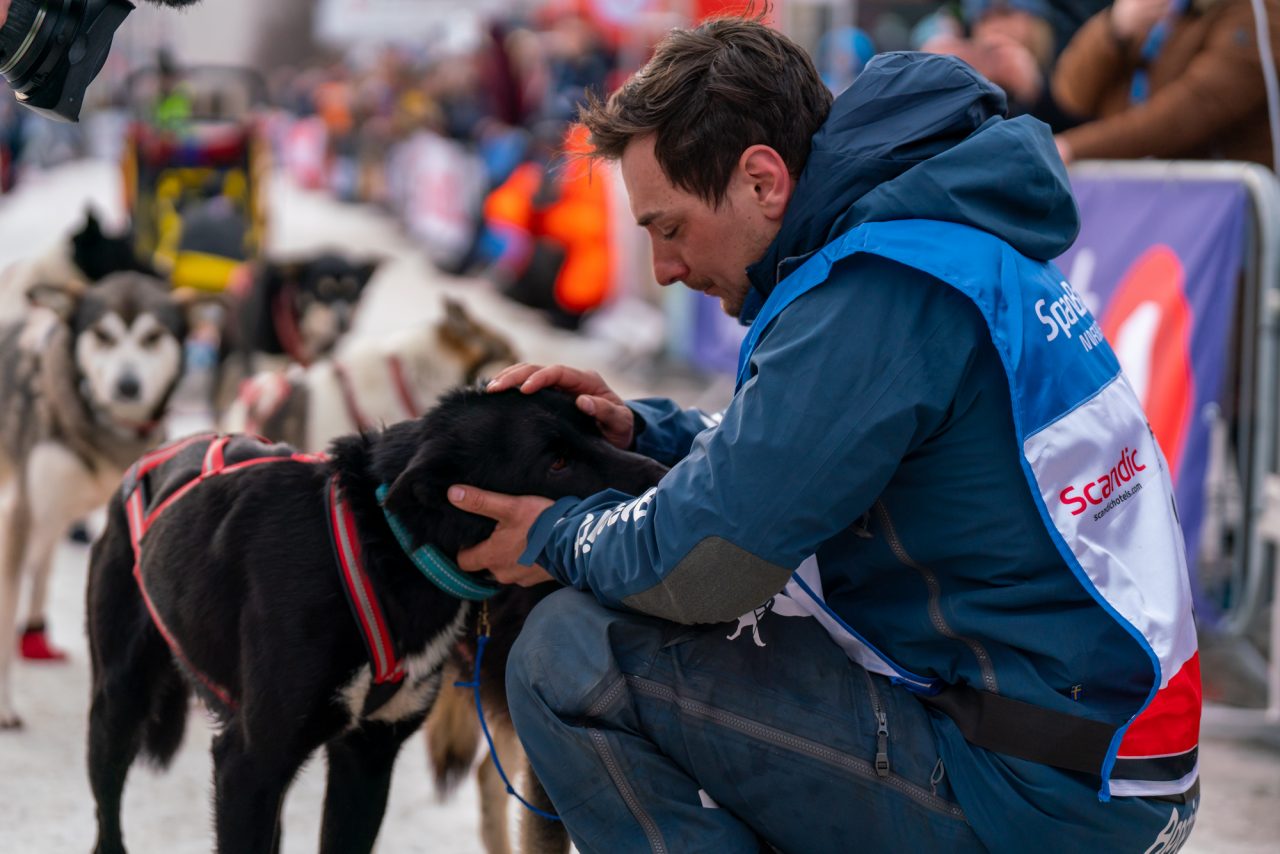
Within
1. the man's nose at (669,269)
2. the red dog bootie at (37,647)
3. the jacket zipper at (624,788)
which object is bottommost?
the red dog bootie at (37,647)

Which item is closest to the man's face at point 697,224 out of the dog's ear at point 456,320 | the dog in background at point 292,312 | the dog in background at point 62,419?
the dog in background at point 62,419

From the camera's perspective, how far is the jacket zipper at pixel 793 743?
176 centimetres

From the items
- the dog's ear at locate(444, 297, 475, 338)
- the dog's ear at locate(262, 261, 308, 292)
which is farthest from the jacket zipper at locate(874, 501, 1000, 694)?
the dog's ear at locate(262, 261, 308, 292)

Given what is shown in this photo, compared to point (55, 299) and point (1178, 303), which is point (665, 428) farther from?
point (55, 299)

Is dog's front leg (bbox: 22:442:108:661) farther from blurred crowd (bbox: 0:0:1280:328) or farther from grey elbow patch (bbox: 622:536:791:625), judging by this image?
grey elbow patch (bbox: 622:536:791:625)

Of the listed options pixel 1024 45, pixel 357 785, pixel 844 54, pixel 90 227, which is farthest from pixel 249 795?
pixel 844 54

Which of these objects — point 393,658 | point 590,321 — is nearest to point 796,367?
point 393,658

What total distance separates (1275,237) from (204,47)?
72.1ft

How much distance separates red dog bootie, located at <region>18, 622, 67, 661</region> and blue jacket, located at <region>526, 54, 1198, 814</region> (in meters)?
2.62

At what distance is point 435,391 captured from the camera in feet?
13.9

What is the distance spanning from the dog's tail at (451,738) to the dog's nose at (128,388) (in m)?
1.60

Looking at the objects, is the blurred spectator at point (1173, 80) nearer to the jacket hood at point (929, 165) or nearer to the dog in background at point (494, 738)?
the jacket hood at point (929, 165)

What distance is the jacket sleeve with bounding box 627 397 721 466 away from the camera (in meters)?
2.29

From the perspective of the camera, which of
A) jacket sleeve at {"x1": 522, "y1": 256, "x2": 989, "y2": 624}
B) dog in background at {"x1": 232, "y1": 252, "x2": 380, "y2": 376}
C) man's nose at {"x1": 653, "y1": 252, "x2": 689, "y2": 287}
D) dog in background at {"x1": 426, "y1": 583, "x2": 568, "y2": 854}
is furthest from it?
dog in background at {"x1": 232, "y1": 252, "x2": 380, "y2": 376}
